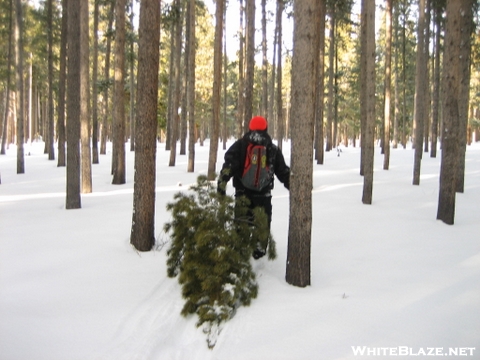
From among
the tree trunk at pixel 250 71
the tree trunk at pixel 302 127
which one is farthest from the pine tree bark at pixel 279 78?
the tree trunk at pixel 302 127

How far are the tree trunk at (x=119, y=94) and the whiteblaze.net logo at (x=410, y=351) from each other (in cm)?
1100

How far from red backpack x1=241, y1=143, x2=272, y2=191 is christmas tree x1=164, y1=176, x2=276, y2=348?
1.22 feet

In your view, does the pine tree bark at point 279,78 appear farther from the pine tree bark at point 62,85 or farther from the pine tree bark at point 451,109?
the pine tree bark at point 451,109

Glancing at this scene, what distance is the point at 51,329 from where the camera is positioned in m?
3.56

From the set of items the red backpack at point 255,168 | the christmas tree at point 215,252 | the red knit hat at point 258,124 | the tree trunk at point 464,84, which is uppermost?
the tree trunk at point 464,84

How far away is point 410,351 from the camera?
3113 mm

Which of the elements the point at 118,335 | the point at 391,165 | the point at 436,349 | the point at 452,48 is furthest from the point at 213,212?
the point at 391,165

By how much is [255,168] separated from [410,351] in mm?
2606

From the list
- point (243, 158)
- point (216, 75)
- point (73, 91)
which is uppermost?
point (216, 75)

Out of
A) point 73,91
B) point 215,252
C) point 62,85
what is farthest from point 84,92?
point 215,252

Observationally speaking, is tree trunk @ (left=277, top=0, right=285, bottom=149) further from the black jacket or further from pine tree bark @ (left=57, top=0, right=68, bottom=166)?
the black jacket

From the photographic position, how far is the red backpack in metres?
4.71

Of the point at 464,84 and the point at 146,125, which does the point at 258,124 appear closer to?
the point at 146,125

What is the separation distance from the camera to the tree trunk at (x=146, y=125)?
558 centimetres
